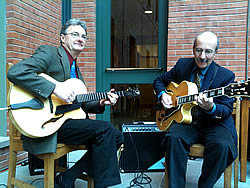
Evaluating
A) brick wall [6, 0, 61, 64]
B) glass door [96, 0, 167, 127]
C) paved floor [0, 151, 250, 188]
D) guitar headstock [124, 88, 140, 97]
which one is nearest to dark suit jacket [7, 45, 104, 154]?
guitar headstock [124, 88, 140, 97]

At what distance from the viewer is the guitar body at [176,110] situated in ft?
5.57

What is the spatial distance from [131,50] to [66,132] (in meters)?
1.92

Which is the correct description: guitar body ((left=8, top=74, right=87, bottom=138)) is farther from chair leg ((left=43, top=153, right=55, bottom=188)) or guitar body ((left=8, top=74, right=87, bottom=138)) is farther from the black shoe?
the black shoe

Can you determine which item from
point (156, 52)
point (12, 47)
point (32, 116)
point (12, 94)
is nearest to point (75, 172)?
point (32, 116)

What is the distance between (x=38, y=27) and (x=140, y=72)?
1.37 m

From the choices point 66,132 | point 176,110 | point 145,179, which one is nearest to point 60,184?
point 66,132

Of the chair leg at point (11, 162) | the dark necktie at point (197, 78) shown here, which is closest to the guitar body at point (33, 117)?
the chair leg at point (11, 162)

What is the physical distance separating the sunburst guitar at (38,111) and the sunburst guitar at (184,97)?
2.21ft

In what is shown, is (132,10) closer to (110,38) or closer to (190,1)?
(110,38)

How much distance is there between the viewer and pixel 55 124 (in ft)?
4.89

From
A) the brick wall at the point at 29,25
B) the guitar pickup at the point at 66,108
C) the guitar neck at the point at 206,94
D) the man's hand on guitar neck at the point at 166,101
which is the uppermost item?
the brick wall at the point at 29,25

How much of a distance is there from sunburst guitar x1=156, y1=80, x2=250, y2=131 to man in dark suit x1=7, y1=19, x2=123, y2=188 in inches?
17.8

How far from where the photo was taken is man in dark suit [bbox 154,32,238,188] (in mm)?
1546

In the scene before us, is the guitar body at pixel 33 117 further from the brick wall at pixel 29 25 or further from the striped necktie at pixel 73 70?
the brick wall at pixel 29 25
